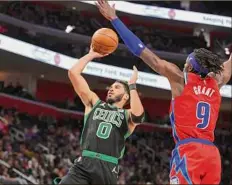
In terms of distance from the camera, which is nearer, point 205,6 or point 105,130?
point 105,130

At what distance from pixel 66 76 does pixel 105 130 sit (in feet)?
61.8

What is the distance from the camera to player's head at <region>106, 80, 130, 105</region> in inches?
227

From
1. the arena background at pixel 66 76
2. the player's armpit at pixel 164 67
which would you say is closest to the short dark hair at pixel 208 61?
the player's armpit at pixel 164 67

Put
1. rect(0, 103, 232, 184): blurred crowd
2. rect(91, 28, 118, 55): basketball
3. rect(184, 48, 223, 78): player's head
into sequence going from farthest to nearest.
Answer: rect(0, 103, 232, 184): blurred crowd, rect(91, 28, 118, 55): basketball, rect(184, 48, 223, 78): player's head

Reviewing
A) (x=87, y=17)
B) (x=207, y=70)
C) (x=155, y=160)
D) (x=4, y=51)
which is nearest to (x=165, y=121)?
(x=155, y=160)

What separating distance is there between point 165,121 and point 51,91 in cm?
557

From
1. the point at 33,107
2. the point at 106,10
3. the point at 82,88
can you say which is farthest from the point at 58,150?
the point at 106,10

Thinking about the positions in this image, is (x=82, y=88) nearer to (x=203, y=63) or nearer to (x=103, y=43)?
(x=103, y=43)

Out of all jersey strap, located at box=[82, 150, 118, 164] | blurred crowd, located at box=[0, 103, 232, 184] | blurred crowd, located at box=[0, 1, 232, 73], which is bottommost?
blurred crowd, located at box=[0, 103, 232, 184]

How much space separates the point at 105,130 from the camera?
5.51 meters

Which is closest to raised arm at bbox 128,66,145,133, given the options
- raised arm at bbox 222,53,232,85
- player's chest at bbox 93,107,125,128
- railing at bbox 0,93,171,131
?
player's chest at bbox 93,107,125,128

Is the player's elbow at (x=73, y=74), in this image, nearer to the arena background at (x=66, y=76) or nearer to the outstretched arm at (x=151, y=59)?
the outstretched arm at (x=151, y=59)

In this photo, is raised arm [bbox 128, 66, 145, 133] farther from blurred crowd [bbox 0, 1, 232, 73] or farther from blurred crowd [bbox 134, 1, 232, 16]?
blurred crowd [bbox 134, 1, 232, 16]

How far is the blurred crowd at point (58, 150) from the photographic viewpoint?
49.1 ft
